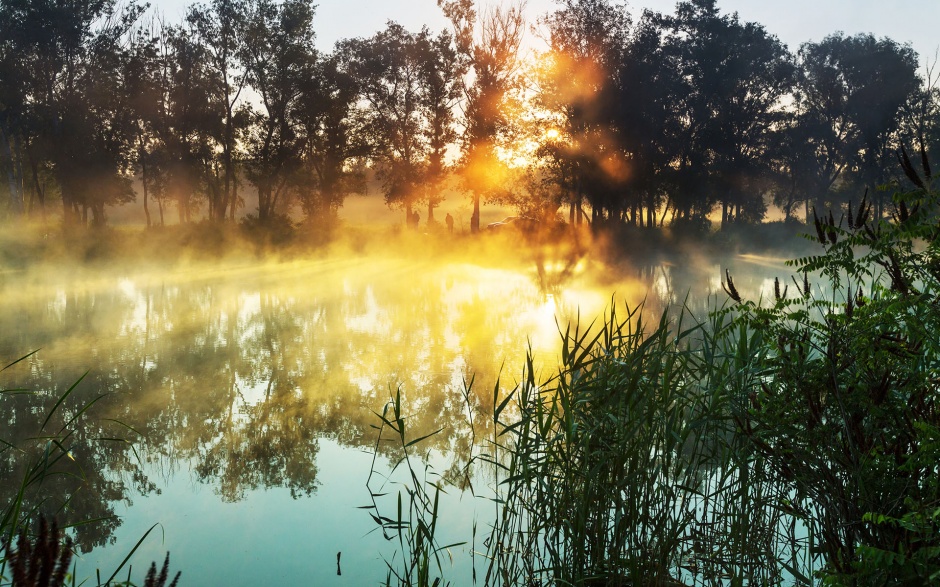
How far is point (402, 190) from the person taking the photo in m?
36.0

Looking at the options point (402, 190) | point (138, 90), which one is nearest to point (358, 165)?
point (402, 190)

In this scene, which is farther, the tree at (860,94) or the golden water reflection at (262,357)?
the tree at (860,94)

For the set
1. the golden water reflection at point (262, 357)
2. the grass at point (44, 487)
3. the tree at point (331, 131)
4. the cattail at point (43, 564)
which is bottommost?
the golden water reflection at point (262, 357)

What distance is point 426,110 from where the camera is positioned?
3591 centimetres

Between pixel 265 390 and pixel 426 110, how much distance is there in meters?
29.2

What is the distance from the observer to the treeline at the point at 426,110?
29.7m

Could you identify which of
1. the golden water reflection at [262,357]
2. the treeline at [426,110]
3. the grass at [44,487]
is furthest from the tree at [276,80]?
the grass at [44,487]

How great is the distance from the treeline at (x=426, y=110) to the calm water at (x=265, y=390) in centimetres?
1195

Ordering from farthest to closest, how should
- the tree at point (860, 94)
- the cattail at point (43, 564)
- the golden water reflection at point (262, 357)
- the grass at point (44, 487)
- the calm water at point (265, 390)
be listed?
the tree at point (860, 94), the golden water reflection at point (262, 357), the calm water at point (265, 390), the grass at point (44, 487), the cattail at point (43, 564)

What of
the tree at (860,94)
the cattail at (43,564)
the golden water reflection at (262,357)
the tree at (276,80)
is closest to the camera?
the cattail at (43,564)

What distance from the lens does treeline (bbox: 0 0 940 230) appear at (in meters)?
29.7

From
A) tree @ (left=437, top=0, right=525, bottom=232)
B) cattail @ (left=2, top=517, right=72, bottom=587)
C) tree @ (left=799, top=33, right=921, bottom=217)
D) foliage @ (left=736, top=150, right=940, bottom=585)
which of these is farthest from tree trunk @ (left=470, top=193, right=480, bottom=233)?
cattail @ (left=2, top=517, right=72, bottom=587)

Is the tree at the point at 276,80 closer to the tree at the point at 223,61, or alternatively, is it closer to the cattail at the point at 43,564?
the tree at the point at 223,61

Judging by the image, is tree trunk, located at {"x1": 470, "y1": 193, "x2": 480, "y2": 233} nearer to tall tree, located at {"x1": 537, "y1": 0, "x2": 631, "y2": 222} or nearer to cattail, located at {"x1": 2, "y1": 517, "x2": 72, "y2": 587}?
tall tree, located at {"x1": 537, "y1": 0, "x2": 631, "y2": 222}
